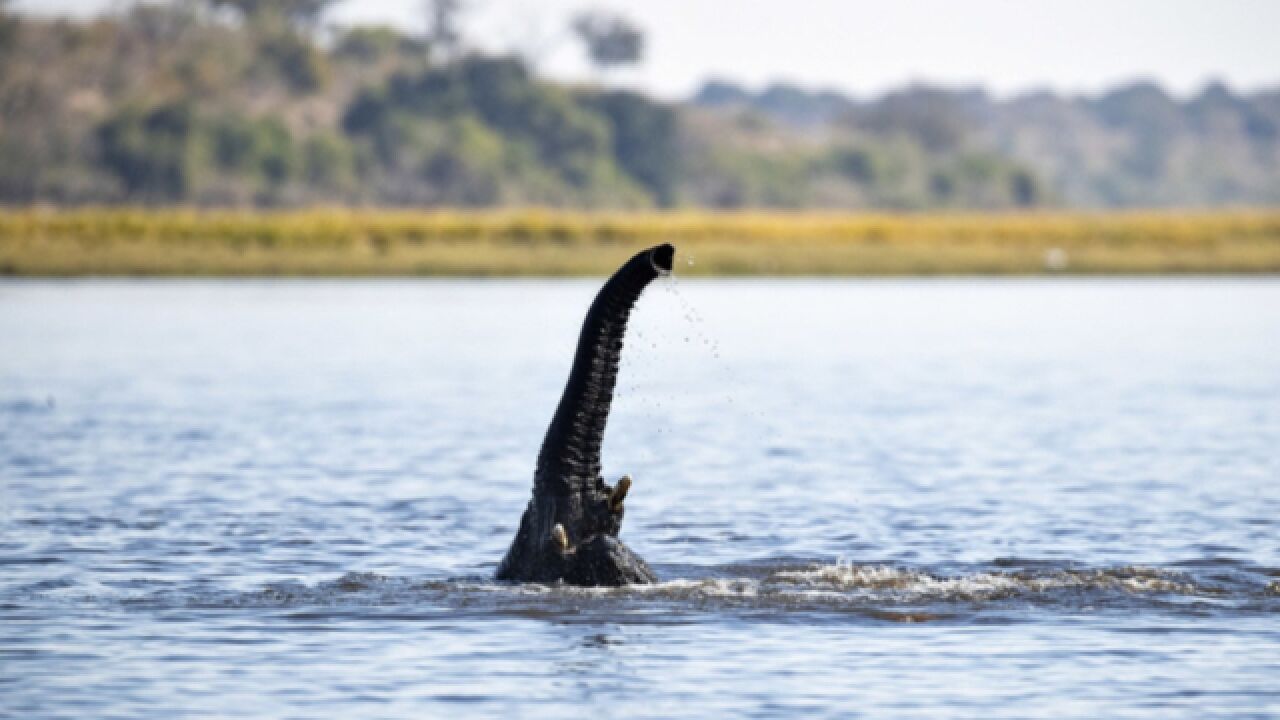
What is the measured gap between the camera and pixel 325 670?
1152cm

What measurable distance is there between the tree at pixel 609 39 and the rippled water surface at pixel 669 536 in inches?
4025

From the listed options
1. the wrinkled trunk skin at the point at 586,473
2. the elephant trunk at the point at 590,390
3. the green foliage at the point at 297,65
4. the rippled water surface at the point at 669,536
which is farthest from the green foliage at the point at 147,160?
the elephant trunk at the point at 590,390

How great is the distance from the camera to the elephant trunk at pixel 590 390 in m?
11.5

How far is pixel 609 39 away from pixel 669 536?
408 feet

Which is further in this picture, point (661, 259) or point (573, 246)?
point (573, 246)

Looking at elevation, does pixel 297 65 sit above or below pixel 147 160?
above

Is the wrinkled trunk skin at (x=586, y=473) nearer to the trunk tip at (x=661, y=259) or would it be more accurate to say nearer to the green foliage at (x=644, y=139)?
the trunk tip at (x=661, y=259)

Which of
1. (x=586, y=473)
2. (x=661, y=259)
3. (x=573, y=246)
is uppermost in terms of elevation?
(x=573, y=246)

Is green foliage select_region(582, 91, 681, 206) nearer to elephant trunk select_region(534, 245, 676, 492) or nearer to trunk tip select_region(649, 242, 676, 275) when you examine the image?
elephant trunk select_region(534, 245, 676, 492)

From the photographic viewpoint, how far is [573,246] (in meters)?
68.6

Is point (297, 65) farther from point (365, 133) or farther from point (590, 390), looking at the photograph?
point (590, 390)

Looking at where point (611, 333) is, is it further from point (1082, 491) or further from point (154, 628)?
point (1082, 491)

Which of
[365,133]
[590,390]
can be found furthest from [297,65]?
[590,390]

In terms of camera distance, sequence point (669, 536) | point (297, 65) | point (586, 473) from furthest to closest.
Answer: point (297, 65) < point (669, 536) < point (586, 473)
